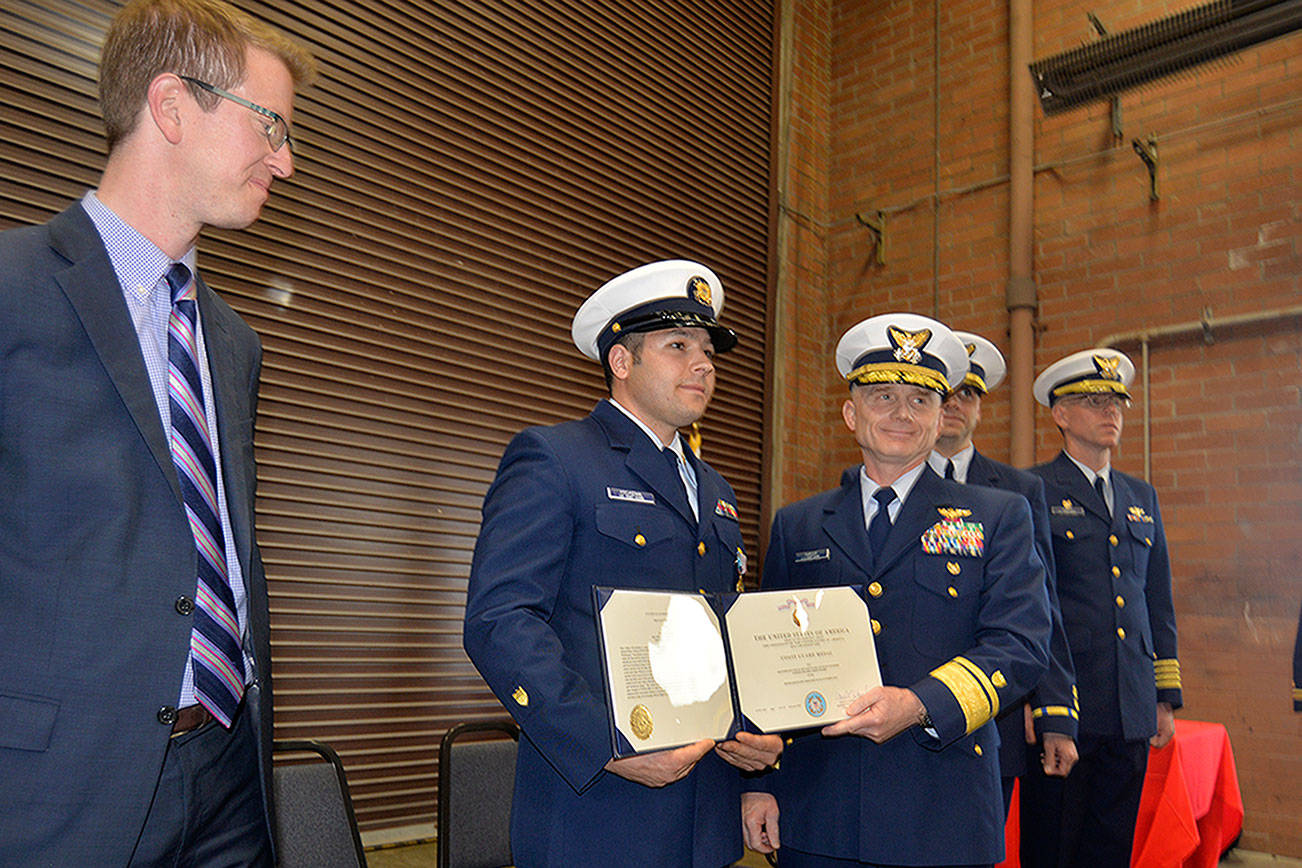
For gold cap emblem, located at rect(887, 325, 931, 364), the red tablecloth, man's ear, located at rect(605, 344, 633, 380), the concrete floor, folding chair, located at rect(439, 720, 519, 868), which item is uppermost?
gold cap emblem, located at rect(887, 325, 931, 364)

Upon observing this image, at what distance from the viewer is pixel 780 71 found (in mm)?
6285

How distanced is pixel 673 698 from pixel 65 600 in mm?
901

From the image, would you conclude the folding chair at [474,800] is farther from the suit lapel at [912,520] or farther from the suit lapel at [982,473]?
the suit lapel at [982,473]

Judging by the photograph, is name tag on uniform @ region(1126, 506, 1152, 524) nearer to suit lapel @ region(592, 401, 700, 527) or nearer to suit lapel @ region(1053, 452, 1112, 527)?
suit lapel @ region(1053, 452, 1112, 527)

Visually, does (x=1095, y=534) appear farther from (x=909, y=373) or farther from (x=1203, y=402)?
(x=1203, y=402)

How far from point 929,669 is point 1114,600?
1512mm

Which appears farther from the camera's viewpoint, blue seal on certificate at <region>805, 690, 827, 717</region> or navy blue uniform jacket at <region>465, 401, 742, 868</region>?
blue seal on certificate at <region>805, 690, 827, 717</region>

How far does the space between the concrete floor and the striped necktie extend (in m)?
2.27

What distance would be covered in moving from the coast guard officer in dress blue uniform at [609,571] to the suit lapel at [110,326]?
2.02 ft

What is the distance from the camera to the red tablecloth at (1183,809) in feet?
11.8

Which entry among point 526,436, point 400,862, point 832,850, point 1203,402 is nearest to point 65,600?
point 526,436

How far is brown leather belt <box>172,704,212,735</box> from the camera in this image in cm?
123

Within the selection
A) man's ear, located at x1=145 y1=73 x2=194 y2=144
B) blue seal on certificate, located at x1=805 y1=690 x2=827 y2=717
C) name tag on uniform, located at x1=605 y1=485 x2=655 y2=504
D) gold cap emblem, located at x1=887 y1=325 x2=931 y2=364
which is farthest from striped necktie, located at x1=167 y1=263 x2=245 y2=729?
gold cap emblem, located at x1=887 y1=325 x2=931 y2=364

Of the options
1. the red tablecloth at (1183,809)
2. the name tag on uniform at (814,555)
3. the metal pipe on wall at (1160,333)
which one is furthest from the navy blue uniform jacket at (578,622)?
the metal pipe on wall at (1160,333)
